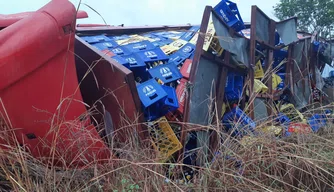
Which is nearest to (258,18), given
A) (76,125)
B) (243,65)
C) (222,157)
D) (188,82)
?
(243,65)

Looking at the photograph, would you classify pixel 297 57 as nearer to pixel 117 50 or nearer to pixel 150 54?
pixel 150 54

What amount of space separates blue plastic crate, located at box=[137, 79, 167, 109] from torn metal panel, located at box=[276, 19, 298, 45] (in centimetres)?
211

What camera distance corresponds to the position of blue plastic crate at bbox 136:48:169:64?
3.32 metres

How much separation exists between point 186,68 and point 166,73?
24cm

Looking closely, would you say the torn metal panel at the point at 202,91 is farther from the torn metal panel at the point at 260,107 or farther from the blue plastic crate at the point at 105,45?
the blue plastic crate at the point at 105,45

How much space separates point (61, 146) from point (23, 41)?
2.09 ft

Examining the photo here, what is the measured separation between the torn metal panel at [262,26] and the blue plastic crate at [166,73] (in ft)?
3.74

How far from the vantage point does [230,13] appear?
3678 millimetres

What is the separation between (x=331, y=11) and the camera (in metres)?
13.5

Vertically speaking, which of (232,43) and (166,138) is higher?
(232,43)

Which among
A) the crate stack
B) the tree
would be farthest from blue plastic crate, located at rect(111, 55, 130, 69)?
the tree

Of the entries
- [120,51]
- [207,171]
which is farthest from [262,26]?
[207,171]

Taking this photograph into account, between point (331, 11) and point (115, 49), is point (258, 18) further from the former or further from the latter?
point (331, 11)

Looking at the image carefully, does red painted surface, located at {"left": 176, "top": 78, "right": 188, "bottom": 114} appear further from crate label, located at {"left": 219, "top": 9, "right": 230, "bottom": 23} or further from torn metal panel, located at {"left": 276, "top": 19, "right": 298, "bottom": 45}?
torn metal panel, located at {"left": 276, "top": 19, "right": 298, "bottom": 45}
